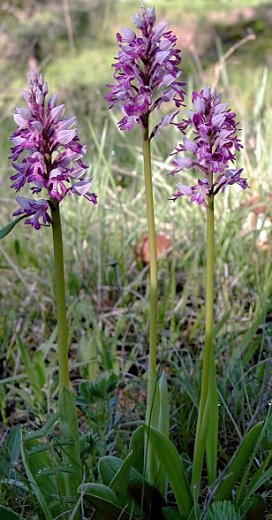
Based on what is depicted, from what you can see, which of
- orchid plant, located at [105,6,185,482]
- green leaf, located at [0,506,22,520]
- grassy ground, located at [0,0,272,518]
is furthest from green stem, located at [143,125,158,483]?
green leaf, located at [0,506,22,520]

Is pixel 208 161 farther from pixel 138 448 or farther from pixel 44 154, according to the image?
pixel 138 448

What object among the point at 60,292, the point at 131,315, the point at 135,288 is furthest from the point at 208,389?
the point at 135,288

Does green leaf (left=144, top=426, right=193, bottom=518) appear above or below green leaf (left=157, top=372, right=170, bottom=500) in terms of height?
below

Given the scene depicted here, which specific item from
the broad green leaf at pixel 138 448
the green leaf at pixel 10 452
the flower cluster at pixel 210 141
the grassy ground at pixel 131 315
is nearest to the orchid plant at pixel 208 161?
the flower cluster at pixel 210 141

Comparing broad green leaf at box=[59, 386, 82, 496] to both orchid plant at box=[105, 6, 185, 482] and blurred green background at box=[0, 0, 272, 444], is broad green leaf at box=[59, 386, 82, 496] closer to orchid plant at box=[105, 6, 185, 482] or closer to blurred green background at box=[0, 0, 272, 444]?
orchid plant at box=[105, 6, 185, 482]

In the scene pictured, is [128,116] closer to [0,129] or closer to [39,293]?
[39,293]
